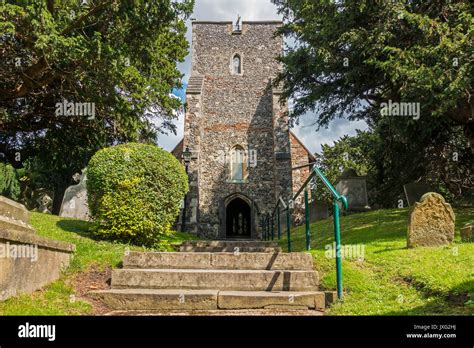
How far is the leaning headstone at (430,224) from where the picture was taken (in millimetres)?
5684

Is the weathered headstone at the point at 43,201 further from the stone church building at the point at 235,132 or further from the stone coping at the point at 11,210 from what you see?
the stone coping at the point at 11,210

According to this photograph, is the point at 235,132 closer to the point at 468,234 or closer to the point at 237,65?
the point at 237,65

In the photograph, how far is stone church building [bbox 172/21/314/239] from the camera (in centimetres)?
1925

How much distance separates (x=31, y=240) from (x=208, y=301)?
6.13 ft

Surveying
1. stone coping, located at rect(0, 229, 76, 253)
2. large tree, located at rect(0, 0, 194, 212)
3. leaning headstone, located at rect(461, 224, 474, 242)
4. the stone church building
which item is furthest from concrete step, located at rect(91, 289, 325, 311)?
the stone church building

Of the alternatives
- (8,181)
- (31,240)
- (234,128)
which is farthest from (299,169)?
(31,240)

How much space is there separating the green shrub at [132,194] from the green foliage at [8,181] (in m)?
10.9

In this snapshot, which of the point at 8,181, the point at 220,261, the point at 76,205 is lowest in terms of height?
the point at 220,261

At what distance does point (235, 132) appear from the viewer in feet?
69.6

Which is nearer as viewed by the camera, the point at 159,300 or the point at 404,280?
the point at 159,300

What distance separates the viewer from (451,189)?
15344 millimetres

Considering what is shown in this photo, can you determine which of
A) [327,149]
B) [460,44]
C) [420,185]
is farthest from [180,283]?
[327,149]

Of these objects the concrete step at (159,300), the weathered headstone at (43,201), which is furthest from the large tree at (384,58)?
the weathered headstone at (43,201)

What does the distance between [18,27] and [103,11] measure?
2.13 metres
